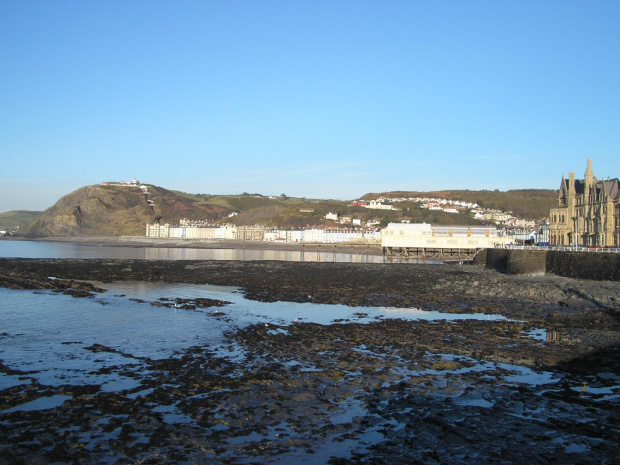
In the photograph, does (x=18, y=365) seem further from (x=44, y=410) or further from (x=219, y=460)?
(x=219, y=460)

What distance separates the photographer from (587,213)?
2267 inches

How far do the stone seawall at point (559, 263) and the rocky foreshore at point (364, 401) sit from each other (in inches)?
638

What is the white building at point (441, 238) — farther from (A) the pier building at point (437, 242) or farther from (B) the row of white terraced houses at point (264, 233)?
(B) the row of white terraced houses at point (264, 233)

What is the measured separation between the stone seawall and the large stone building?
9928 millimetres

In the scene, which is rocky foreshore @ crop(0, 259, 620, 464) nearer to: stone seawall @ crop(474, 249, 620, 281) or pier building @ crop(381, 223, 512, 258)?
stone seawall @ crop(474, 249, 620, 281)

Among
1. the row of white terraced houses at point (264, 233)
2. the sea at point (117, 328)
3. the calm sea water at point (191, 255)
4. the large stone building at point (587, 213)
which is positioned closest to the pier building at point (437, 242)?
the calm sea water at point (191, 255)

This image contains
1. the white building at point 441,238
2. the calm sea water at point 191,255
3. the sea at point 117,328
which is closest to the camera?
the sea at point 117,328

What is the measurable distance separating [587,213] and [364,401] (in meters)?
54.8

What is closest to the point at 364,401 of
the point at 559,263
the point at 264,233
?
the point at 559,263

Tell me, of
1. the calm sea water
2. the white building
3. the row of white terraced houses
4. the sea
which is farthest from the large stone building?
the row of white terraced houses

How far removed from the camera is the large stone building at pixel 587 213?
2029 inches

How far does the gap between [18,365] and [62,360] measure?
1.10 metres

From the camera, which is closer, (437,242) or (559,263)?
(559,263)

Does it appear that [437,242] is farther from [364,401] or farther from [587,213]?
[364,401]
